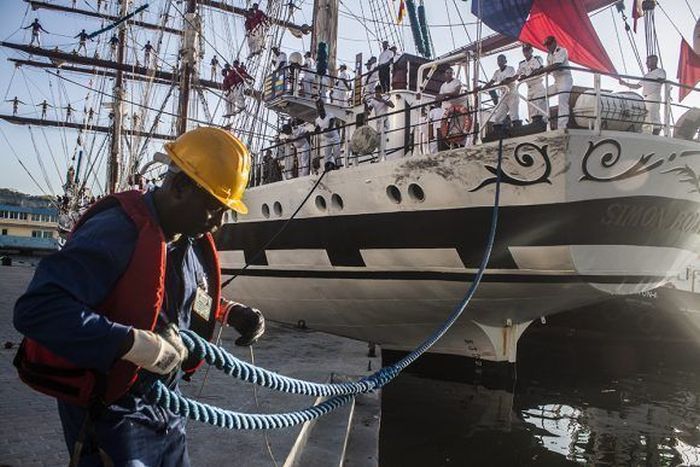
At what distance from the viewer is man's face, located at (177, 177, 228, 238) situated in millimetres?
2010

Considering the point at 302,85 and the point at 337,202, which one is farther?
the point at 302,85

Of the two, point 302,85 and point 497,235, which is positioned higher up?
point 302,85

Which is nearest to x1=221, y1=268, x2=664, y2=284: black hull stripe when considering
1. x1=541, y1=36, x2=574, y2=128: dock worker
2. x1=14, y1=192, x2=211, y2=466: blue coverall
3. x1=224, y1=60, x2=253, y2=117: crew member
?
x1=541, y1=36, x2=574, y2=128: dock worker

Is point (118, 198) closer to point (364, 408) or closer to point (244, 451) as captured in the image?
point (244, 451)

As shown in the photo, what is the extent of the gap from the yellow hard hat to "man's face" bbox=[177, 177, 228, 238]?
0.14 feet

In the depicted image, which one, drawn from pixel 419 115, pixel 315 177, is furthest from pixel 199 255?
pixel 419 115

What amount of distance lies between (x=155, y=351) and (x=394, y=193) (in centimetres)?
692

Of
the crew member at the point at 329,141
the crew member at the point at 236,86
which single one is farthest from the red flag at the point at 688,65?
the crew member at the point at 236,86

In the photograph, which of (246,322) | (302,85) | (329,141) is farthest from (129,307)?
(302,85)

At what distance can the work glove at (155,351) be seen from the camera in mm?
1653

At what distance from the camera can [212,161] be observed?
2004 millimetres

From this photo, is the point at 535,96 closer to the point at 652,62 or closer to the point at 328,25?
the point at 652,62

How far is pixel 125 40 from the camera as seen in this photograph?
1486 inches

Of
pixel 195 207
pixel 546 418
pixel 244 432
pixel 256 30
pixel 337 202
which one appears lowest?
pixel 546 418
